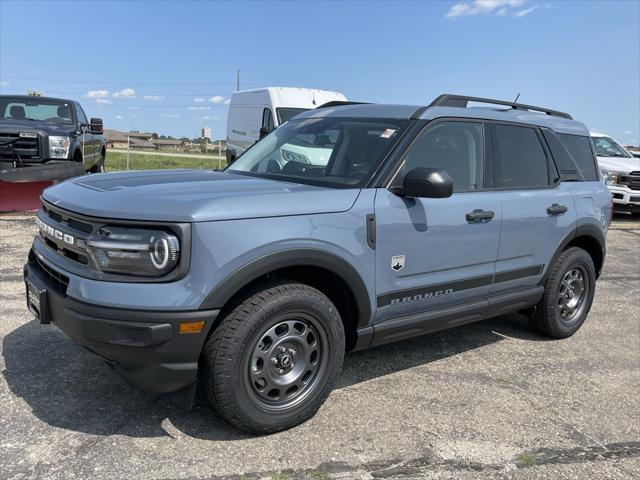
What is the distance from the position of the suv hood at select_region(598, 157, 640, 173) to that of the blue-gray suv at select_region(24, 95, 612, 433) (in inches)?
374

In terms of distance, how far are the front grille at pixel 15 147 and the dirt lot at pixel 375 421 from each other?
216 inches

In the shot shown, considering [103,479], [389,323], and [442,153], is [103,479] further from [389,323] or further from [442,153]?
[442,153]

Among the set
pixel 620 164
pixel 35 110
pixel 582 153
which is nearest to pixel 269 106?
pixel 35 110

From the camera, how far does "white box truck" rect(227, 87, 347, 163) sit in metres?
13.3

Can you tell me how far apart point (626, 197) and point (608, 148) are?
7.24ft

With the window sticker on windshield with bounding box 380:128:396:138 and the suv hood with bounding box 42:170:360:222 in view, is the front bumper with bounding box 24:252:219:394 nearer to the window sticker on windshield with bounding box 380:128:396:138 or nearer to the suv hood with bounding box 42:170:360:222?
the suv hood with bounding box 42:170:360:222

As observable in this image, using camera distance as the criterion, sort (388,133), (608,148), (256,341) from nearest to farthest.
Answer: (256,341)
(388,133)
(608,148)

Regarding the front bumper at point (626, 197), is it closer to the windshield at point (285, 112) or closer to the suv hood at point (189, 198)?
the windshield at point (285, 112)

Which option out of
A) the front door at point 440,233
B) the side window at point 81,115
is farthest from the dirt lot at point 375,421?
the side window at point 81,115

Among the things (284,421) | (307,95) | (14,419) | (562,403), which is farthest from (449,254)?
(307,95)

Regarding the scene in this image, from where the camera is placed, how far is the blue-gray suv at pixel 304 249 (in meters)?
2.64

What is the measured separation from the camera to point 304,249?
9.67ft

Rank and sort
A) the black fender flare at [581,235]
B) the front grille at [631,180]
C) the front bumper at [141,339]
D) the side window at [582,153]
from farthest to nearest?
1. the front grille at [631,180]
2. the side window at [582,153]
3. the black fender flare at [581,235]
4. the front bumper at [141,339]

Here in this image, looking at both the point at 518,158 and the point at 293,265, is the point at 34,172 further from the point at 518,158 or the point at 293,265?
the point at 518,158
